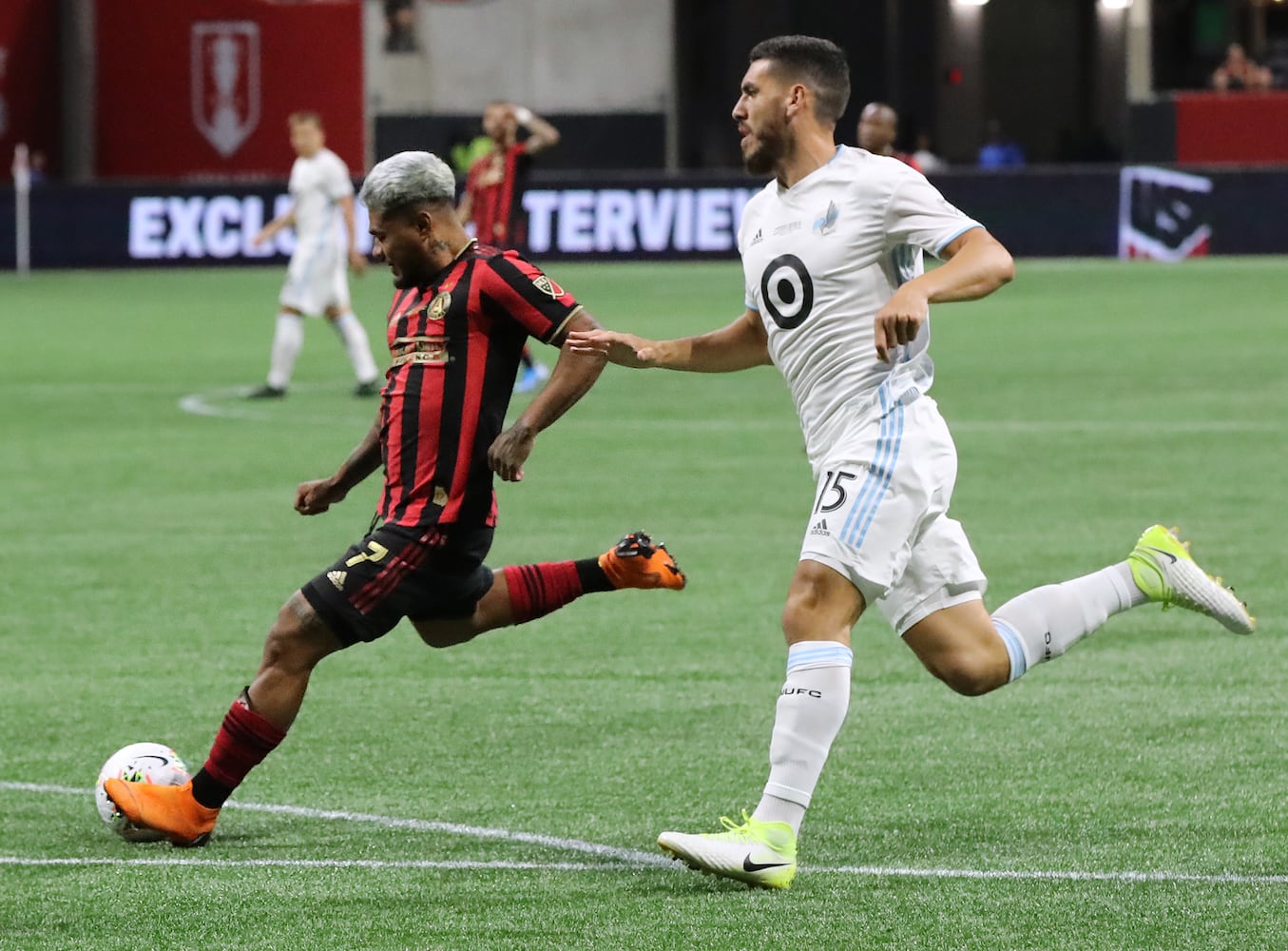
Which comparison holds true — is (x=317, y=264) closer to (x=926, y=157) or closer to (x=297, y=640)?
(x=297, y=640)

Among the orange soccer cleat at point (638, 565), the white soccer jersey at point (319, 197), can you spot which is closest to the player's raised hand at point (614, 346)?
the orange soccer cleat at point (638, 565)

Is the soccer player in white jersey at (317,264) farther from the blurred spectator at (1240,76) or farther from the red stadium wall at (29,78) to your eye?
the red stadium wall at (29,78)

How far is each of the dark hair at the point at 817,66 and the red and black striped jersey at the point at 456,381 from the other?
841 millimetres

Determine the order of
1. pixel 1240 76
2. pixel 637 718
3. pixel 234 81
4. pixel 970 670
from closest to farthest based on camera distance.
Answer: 1. pixel 970 670
2. pixel 637 718
3. pixel 1240 76
4. pixel 234 81

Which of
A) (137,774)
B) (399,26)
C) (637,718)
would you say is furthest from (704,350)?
(399,26)

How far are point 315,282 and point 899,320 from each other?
13799mm

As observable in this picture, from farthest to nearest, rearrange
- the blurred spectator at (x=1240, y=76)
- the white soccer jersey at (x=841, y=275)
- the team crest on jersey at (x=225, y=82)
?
the team crest on jersey at (x=225, y=82), the blurred spectator at (x=1240, y=76), the white soccer jersey at (x=841, y=275)

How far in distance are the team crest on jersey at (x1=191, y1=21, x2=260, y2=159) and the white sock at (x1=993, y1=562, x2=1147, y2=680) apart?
37489 millimetres

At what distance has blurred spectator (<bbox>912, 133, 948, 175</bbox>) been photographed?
3504cm

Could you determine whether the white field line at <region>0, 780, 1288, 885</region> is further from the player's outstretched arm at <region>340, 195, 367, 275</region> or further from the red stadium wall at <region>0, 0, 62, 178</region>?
the red stadium wall at <region>0, 0, 62, 178</region>

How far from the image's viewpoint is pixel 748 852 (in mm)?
5438

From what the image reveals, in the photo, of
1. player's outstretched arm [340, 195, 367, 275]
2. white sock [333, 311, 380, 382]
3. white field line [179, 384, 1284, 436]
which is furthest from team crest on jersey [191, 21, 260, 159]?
white field line [179, 384, 1284, 436]

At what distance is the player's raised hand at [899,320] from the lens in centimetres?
530

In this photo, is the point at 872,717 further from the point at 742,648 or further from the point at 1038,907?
the point at 1038,907
